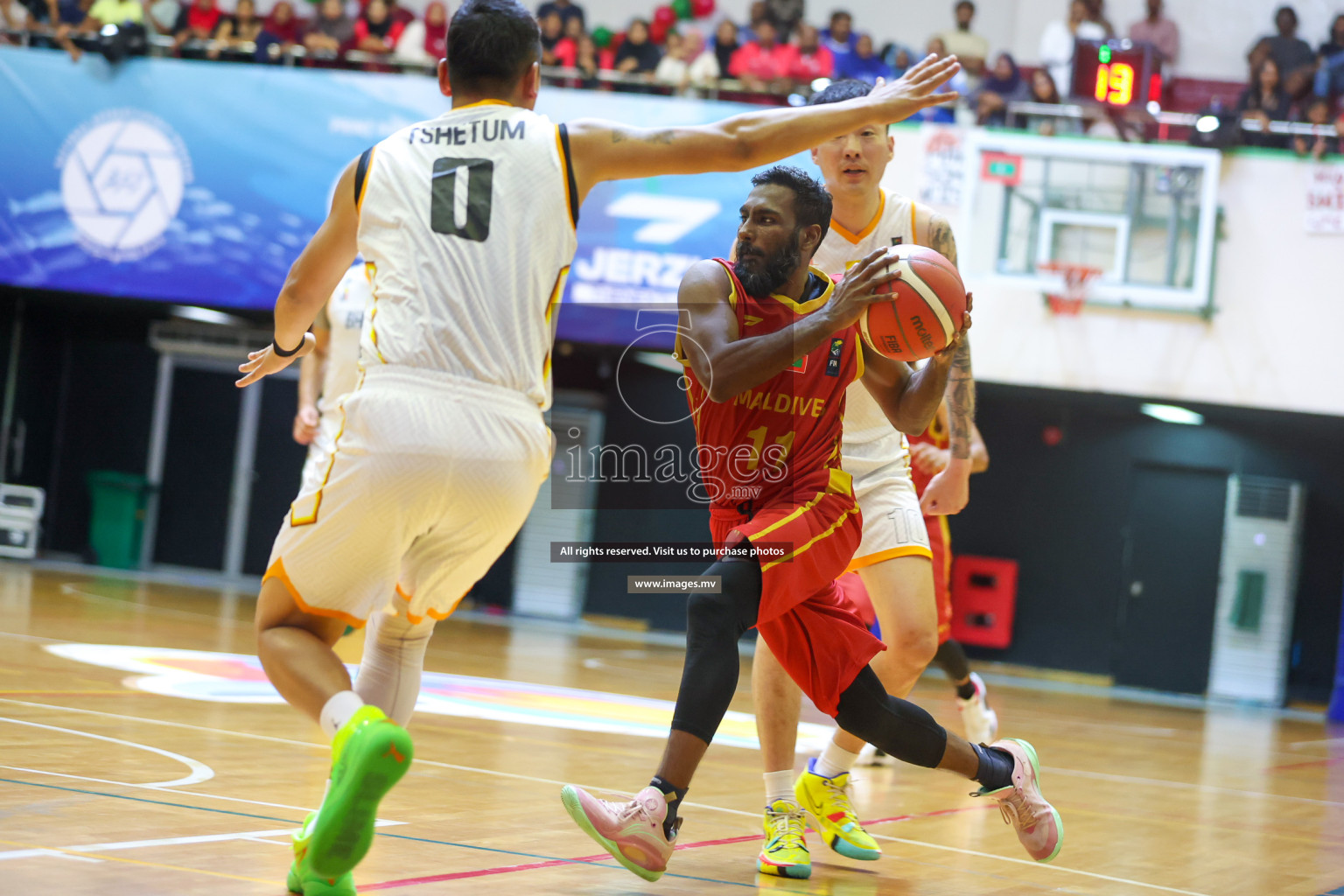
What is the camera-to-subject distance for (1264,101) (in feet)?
43.8

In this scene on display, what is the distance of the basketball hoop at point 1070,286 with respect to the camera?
12922 millimetres

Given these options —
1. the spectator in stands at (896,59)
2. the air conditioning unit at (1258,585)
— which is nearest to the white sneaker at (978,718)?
the spectator in stands at (896,59)

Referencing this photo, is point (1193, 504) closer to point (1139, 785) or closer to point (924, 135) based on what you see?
point (924, 135)

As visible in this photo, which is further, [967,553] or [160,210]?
[967,553]

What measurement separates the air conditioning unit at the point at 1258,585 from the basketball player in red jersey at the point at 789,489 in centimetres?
1251

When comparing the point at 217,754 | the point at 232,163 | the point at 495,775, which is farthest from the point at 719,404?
the point at 232,163

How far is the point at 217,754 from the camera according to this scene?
15.6 ft

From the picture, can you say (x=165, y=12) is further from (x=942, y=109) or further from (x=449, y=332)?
(x=449, y=332)

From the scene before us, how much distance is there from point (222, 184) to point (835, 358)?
12.0 meters

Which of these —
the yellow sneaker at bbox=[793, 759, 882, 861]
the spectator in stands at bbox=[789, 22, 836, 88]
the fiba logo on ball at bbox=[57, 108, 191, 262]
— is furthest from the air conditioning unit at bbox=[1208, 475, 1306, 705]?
the yellow sneaker at bbox=[793, 759, 882, 861]

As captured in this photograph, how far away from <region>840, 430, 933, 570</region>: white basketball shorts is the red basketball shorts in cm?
70

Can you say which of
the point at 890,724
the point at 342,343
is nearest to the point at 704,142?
the point at 890,724

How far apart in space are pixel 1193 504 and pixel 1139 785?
9.96 m

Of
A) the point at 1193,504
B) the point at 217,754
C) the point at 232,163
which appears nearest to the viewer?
the point at 217,754
